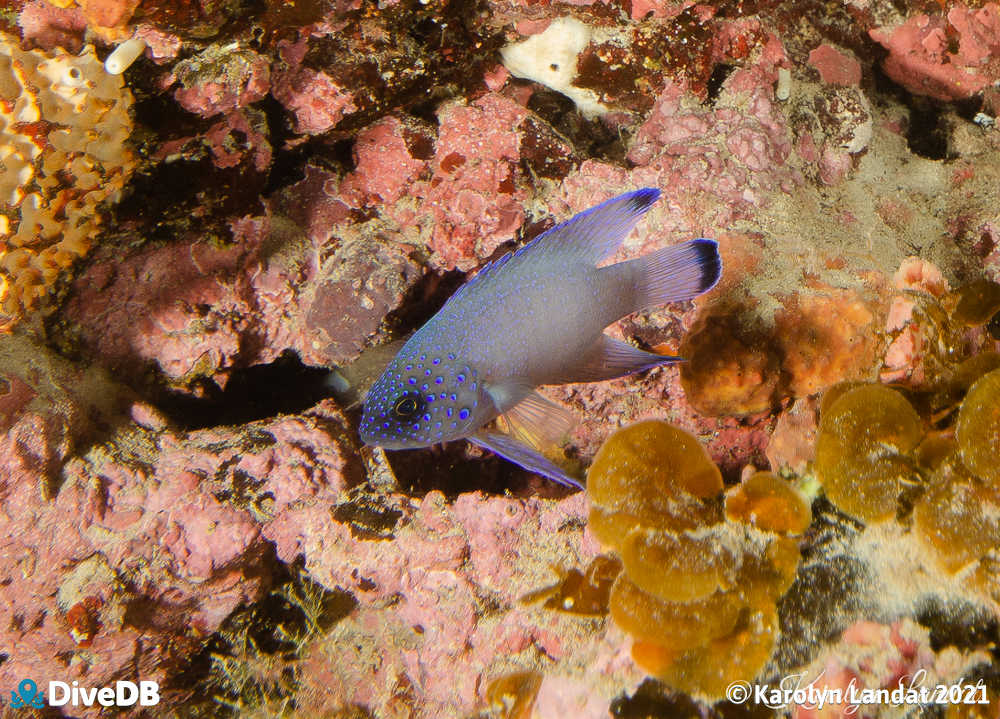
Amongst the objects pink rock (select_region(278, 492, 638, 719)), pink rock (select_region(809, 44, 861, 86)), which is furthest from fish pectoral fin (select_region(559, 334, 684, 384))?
pink rock (select_region(809, 44, 861, 86))

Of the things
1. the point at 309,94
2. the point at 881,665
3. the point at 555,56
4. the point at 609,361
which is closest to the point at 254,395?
the point at 309,94

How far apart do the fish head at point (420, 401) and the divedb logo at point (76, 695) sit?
195cm

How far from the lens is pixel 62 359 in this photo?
3.33 meters

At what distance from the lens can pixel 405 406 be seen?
8.20ft

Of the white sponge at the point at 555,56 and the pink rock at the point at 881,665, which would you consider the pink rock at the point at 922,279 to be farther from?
the white sponge at the point at 555,56

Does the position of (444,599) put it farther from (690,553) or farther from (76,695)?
(76,695)

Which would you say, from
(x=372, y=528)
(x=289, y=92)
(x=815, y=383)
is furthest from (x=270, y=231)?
(x=815, y=383)

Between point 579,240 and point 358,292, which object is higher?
point 579,240

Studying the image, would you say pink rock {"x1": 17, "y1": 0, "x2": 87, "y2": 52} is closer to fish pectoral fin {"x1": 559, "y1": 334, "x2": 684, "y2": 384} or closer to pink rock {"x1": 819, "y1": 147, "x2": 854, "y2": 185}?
fish pectoral fin {"x1": 559, "y1": 334, "x2": 684, "y2": 384}

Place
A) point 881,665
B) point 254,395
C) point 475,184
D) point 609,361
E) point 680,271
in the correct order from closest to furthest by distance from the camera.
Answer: point 881,665
point 680,271
point 609,361
point 475,184
point 254,395

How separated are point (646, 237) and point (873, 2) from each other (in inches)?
94.9

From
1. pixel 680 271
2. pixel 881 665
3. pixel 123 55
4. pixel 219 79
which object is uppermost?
pixel 123 55

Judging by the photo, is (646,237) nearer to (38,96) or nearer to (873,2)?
(873,2)

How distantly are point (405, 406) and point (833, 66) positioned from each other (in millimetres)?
3382
